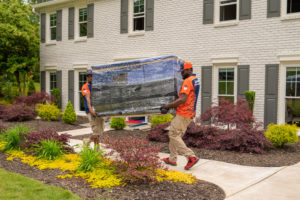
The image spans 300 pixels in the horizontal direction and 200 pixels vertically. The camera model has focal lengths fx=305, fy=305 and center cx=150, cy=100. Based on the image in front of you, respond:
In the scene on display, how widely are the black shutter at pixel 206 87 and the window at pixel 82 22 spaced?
706cm

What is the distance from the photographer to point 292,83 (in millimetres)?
9570

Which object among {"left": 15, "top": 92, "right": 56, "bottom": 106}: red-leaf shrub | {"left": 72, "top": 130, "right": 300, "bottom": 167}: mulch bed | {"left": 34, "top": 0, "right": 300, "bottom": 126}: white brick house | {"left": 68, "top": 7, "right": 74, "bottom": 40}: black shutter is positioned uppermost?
{"left": 68, "top": 7, "right": 74, "bottom": 40}: black shutter

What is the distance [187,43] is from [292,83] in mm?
3981

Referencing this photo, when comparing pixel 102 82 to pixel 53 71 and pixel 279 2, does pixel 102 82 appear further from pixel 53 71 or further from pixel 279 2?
pixel 53 71

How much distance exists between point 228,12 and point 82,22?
7.63 meters

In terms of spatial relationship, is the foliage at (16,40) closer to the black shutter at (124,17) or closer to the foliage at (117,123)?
the black shutter at (124,17)

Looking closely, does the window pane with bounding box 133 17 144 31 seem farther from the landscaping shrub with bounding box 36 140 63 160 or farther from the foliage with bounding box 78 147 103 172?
the foliage with bounding box 78 147 103 172

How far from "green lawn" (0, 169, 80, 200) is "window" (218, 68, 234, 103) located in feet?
25.0

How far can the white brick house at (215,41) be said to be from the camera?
9625 millimetres

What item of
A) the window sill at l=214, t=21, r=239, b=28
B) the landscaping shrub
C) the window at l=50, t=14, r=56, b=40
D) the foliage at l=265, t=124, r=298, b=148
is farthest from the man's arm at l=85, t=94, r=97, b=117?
the window at l=50, t=14, r=56, b=40

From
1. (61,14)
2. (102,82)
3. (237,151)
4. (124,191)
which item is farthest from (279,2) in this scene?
(61,14)

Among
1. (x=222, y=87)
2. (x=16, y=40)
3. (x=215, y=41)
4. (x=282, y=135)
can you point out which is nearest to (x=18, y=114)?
(x=16, y=40)

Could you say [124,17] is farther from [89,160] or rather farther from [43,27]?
[89,160]

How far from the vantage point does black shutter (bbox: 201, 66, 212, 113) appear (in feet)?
36.0
